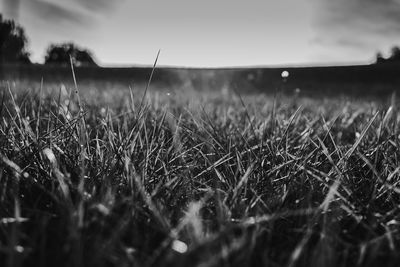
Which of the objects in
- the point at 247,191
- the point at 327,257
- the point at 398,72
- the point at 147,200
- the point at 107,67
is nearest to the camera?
the point at 327,257

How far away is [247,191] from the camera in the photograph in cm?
83

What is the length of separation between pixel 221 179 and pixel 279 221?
186 mm

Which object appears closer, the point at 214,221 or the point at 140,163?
the point at 214,221

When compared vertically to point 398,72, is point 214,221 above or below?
below

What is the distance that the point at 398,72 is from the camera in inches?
806

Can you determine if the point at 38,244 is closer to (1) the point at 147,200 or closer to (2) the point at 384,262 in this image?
(1) the point at 147,200

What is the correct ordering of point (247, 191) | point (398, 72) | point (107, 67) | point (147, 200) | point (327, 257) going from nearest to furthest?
point (327, 257) → point (147, 200) → point (247, 191) → point (398, 72) → point (107, 67)

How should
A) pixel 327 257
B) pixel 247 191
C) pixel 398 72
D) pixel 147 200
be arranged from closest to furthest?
1. pixel 327 257
2. pixel 147 200
3. pixel 247 191
4. pixel 398 72

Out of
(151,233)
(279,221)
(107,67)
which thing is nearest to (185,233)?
(151,233)

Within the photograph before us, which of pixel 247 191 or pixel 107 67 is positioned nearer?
pixel 247 191

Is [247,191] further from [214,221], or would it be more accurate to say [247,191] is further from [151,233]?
[151,233]

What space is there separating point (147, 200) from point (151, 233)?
0.07m

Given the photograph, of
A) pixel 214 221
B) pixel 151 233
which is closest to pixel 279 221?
pixel 214 221

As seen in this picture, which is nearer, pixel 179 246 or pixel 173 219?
pixel 179 246
